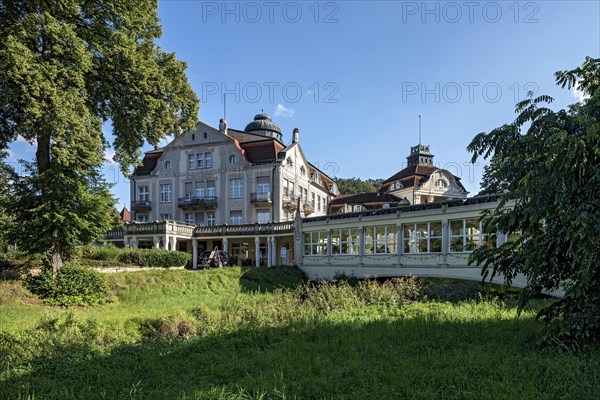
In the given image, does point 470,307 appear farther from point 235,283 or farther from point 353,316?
point 235,283

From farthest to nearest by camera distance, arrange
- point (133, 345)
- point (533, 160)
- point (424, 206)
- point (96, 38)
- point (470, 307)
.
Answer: point (424, 206)
point (96, 38)
point (470, 307)
point (133, 345)
point (533, 160)

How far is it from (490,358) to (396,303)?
780cm

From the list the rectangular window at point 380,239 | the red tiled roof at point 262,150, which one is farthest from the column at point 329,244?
the red tiled roof at point 262,150

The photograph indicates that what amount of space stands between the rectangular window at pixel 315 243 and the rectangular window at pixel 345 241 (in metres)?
1.06

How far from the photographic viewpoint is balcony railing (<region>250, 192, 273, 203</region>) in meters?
38.2

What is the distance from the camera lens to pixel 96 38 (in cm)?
1805

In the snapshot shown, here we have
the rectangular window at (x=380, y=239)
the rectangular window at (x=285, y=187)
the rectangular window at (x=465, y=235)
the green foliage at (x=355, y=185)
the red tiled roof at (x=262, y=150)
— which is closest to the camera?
the rectangular window at (x=465, y=235)

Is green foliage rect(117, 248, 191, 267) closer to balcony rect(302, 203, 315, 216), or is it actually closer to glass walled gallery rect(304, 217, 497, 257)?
glass walled gallery rect(304, 217, 497, 257)

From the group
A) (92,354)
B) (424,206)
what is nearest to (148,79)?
(92,354)

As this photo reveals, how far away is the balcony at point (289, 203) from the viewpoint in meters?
39.6

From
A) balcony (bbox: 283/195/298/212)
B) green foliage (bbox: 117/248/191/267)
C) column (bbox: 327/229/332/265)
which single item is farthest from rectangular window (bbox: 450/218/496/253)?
balcony (bbox: 283/195/298/212)

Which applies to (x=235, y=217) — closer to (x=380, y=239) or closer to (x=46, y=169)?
(x=380, y=239)

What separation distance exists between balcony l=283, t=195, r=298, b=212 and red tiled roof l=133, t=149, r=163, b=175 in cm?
1526

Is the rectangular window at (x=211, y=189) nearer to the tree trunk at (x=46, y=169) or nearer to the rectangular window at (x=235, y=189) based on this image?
the rectangular window at (x=235, y=189)
